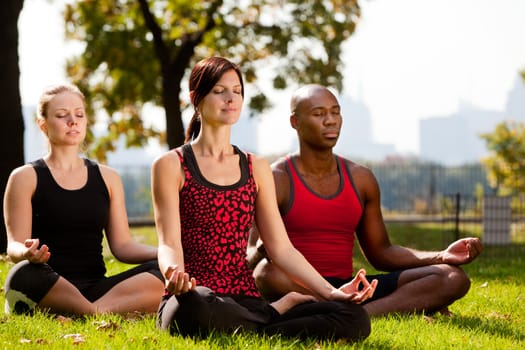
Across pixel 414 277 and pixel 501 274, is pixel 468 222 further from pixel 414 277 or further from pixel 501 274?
pixel 414 277

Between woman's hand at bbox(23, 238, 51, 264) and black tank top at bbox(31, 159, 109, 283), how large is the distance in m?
0.65

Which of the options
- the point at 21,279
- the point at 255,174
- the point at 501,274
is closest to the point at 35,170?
the point at 21,279

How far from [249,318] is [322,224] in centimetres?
181

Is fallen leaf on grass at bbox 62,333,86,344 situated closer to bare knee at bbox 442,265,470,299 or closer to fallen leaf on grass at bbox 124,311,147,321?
fallen leaf on grass at bbox 124,311,147,321

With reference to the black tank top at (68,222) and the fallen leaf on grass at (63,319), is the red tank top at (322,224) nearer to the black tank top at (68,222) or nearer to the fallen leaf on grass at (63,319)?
the black tank top at (68,222)

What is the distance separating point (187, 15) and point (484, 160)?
46.3 feet

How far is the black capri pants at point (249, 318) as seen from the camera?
4793mm

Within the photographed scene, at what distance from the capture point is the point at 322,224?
662 centimetres

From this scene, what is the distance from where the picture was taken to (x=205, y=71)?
5.00 metres

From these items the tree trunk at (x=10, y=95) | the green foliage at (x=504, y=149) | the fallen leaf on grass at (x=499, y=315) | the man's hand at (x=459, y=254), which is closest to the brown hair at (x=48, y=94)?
the man's hand at (x=459, y=254)

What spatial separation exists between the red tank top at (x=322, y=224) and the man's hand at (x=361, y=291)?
1.68m

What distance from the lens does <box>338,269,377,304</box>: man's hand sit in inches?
179

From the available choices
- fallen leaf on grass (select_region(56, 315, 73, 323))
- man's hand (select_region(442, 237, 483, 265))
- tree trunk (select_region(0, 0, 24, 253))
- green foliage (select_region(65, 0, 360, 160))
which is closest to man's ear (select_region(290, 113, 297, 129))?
man's hand (select_region(442, 237, 483, 265))

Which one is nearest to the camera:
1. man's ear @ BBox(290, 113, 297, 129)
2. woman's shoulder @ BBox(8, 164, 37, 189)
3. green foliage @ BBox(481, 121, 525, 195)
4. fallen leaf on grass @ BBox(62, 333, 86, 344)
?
fallen leaf on grass @ BBox(62, 333, 86, 344)
